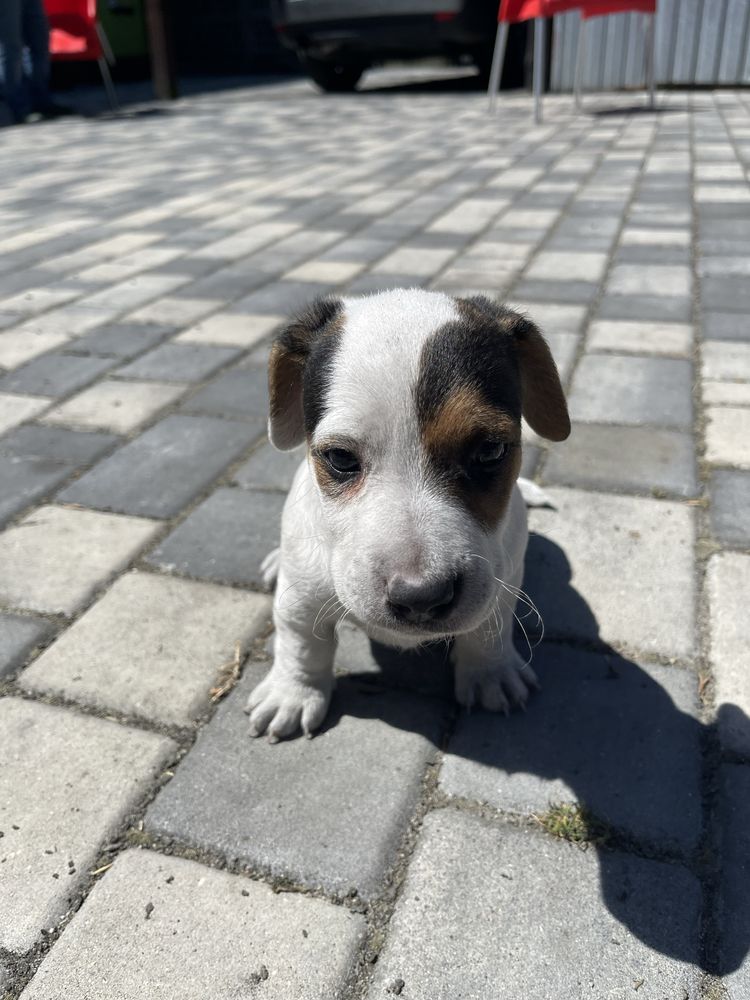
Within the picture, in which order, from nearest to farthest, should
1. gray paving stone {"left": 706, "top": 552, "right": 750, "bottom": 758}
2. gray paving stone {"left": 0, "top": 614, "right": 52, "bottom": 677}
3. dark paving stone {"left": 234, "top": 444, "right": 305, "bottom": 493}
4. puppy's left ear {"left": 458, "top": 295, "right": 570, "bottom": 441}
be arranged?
1. puppy's left ear {"left": 458, "top": 295, "right": 570, "bottom": 441}
2. gray paving stone {"left": 706, "top": 552, "right": 750, "bottom": 758}
3. gray paving stone {"left": 0, "top": 614, "right": 52, "bottom": 677}
4. dark paving stone {"left": 234, "top": 444, "right": 305, "bottom": 493}

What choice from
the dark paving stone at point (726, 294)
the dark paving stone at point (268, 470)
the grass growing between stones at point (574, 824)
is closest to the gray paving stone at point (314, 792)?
the grass growing between stones at point (574, 824)

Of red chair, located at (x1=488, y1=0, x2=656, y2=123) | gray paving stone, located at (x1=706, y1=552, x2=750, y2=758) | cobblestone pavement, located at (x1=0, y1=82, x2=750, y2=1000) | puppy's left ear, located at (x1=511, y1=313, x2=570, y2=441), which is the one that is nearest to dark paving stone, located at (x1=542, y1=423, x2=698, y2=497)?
cobblestone pavement, located at (x1=0, y1=82, x2=750, y2=1000)

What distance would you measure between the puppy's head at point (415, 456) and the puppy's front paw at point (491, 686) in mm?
538

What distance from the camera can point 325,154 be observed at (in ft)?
33.4

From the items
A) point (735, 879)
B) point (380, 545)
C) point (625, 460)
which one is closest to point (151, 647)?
point (380, 545)

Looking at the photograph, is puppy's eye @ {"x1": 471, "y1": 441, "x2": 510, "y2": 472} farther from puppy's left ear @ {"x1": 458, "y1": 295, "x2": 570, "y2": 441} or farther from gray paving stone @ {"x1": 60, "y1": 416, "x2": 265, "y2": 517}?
gray paving stone @ {"x1": 60, "y1": 416, "x2": 265, "y2": 517}

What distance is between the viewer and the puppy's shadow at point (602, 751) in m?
1.87

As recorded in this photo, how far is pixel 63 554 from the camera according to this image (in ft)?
10.2

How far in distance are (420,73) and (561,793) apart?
75.9ft

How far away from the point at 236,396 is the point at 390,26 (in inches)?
453

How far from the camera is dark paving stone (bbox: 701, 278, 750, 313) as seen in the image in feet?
16.6

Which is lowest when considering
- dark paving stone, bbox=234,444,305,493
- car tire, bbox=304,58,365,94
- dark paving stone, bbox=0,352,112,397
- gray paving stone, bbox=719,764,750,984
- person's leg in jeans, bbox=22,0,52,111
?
gray paving stone, bbox=719,764,750,984

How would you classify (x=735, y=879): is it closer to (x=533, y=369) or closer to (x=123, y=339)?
(x=533, y=369)

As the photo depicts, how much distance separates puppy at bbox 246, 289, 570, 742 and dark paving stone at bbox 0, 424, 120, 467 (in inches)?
68.2
